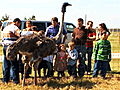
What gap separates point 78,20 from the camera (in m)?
8.70

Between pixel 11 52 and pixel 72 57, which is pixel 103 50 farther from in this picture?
pixel 11 52

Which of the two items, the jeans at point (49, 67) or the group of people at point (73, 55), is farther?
the jeans at point (49, 67)

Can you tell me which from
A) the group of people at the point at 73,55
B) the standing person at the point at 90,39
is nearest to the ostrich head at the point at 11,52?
the group of people at the point at 73,55

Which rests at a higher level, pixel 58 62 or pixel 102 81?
pixel 58 62

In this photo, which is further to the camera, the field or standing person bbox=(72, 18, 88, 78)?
standing person bbox=(72, 18, 88, 78)

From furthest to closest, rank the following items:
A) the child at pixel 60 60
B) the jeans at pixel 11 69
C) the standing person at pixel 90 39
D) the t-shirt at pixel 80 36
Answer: the standing person at pixel 90 39 → the t-shirt at pixel 80 36 → the child at pixel 60 60 → the jeans at pixel 11 69

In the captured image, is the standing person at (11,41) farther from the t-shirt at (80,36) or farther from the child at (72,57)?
the t-shirt at (80,36)

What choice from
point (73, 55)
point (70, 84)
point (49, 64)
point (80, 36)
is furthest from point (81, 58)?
point (70, 84)

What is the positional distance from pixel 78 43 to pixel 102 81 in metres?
1.41

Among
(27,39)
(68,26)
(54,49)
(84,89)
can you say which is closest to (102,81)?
(84,89)

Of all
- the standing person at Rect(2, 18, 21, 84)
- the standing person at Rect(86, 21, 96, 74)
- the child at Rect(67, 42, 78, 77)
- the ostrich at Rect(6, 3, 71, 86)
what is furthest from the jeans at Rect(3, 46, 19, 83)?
the standing person at Rect(86, 21, 96, 74)

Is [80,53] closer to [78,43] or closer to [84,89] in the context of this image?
[78,43]

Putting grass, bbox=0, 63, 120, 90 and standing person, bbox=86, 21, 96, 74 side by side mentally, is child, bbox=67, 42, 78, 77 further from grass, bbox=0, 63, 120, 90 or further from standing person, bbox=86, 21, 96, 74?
standing person, bbox=86, 21, 96, 74

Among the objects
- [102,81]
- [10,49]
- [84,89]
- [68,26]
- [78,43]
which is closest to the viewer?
[10,49]
